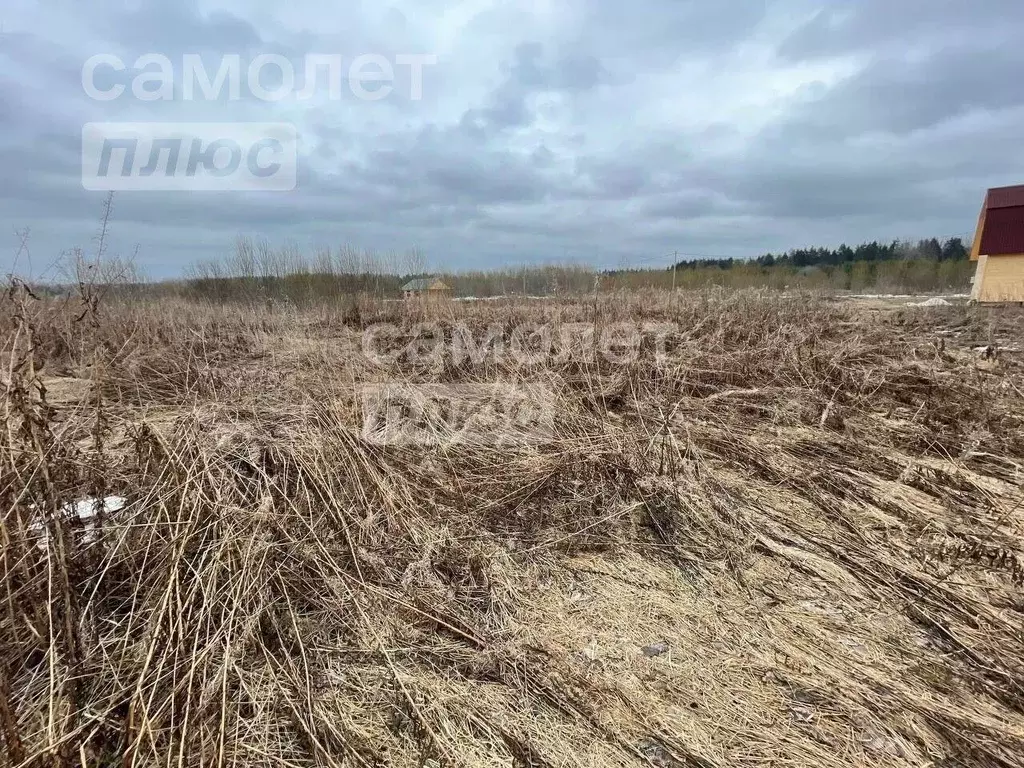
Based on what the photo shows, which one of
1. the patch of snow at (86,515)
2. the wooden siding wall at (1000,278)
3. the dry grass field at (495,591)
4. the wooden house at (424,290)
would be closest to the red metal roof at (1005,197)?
the wooden siding wall at (1000,278)

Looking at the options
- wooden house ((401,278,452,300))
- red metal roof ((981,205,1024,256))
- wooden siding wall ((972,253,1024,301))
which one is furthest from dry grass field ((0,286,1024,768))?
red metal roof ((981,205,1024,256))

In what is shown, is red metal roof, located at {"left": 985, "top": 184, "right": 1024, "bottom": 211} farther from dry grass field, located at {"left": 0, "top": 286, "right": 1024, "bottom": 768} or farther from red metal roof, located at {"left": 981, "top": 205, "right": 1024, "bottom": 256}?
dry grass field, located at {"left": 0, "top": 286, "right": 1024, "bottom": 768}

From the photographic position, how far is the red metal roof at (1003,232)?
43.6 ft

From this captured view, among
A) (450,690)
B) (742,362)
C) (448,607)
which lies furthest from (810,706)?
(742,362)

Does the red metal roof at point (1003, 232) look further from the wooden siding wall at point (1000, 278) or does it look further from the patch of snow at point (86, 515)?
the patch of snow at point (86, 515)

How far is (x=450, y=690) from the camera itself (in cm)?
186

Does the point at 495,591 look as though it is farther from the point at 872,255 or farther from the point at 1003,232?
the point at 872,255

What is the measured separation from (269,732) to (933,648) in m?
2.66

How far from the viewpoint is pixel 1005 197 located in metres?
14.0

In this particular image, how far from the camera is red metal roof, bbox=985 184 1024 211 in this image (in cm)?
1362

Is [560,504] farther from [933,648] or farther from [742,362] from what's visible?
[742,362]

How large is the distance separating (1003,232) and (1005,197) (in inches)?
53.0

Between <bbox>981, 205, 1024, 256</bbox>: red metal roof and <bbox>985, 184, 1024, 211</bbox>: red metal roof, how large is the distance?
0.43 ft

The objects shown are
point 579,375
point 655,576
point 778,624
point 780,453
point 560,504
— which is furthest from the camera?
point 579,375
